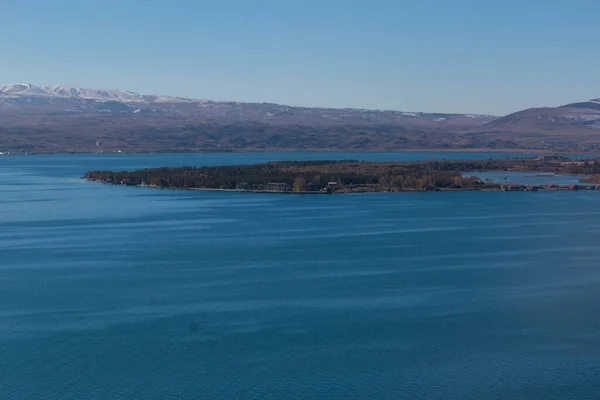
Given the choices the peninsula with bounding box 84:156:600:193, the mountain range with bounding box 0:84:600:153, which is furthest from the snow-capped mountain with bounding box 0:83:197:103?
the peninsula with bounding box 84:156:600:193

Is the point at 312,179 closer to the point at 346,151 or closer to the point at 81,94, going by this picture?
the point at 346,151

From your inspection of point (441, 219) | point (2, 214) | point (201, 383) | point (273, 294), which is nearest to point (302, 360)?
point (201, 383)

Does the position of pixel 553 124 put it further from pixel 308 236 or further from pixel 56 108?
pixel 308 236

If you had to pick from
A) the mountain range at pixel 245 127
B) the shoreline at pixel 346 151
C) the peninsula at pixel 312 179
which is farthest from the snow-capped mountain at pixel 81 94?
the peninsula at pixel 312 179

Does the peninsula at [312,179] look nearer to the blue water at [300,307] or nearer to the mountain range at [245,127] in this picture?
the blue water at [300,307]

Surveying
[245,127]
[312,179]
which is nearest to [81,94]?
[245,127]
